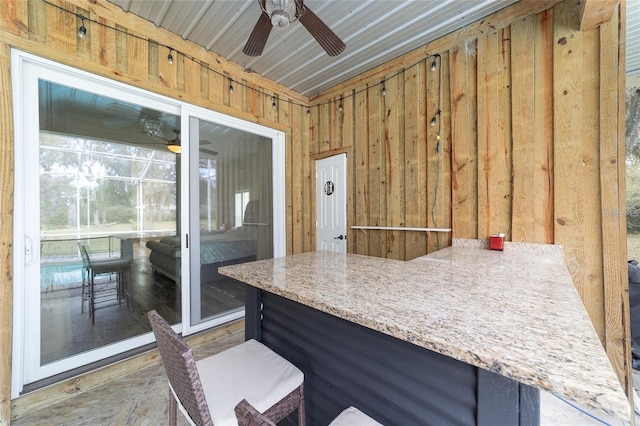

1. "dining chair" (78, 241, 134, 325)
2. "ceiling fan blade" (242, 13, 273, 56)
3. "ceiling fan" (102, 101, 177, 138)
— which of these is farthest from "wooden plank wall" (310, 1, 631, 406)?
"dining chair" (78, 241, 134, 325)

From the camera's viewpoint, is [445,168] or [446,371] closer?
[446,371]

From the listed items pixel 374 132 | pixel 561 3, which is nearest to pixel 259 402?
pixel 374 132

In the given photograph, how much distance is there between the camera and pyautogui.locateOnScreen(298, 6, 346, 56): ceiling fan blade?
181 cm

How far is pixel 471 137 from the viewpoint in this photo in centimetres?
258

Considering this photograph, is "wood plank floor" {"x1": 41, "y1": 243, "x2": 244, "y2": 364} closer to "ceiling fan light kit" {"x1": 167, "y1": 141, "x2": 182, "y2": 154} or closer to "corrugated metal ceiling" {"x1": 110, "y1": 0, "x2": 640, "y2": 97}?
"ceiling fan light kit" {"x1": 167, "y1": 141, "x2": 182, "y2": 154}

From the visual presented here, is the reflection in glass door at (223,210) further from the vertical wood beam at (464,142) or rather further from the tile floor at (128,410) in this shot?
the vertical wood beam at (464,142)

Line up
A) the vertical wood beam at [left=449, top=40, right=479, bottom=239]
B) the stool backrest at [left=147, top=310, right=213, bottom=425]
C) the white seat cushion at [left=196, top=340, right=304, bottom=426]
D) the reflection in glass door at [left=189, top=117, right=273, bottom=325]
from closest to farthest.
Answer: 1. the stool backrest at [left=147, top=310, right=213, bottom=425]
2. the white seat cushion at [left=196, top=340, right=304, bottom=426]
3. the vertical wood beam at [left=449, top=40, right=479, bottom=239]
4. the reflection in glass door at [left=189, top=117, right=273, bottom=325]

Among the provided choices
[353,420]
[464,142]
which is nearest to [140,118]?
[353,420]

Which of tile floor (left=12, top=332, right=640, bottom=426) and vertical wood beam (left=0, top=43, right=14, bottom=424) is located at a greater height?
vertical wood beam (left=0, top=43, right=14, bottom=424)

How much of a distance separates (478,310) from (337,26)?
269cm

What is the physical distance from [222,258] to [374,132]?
2.43 m

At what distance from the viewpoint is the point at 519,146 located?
2314 mm

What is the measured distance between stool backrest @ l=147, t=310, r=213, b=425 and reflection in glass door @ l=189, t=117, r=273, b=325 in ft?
6.14

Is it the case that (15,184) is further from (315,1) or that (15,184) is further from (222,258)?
(315,1)
